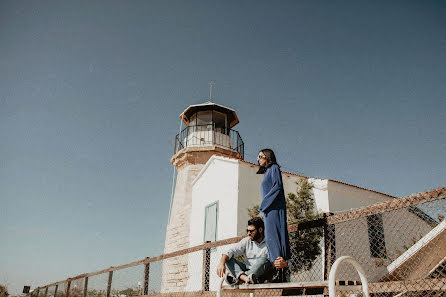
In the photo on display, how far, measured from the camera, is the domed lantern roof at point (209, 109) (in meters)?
19.7

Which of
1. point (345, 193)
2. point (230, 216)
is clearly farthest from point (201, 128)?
point (345, 193)

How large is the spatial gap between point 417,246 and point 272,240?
64.6 inches

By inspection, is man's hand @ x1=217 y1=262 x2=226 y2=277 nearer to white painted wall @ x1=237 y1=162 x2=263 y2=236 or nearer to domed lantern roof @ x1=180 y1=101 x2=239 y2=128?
white painted wall @ x1=237 y1=162 x2=263 y2=236

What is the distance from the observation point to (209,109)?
65.3 feet

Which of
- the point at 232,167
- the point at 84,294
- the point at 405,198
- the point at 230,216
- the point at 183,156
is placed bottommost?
the point at 84,294

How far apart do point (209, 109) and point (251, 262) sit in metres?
16.6

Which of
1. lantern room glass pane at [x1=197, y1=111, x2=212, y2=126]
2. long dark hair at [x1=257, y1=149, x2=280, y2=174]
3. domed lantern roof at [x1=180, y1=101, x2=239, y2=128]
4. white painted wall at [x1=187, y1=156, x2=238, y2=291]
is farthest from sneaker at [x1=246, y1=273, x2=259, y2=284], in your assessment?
domed lantern roof at [x1=180, y1=101, x2=239, y2=128]

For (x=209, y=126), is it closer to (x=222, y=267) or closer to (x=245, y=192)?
(x=245, y=192)

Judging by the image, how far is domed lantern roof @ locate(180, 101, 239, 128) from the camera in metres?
19.7

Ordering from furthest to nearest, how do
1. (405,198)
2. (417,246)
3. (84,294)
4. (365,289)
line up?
(84,294) < (417,246) < (405,198) < (365,289)

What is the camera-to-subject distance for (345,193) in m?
11.2

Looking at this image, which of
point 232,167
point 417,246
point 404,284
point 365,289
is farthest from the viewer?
point 232,167

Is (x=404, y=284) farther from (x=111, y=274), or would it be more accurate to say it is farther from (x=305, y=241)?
(x=111, y=274)

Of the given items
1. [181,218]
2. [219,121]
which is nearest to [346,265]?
[181,218]
